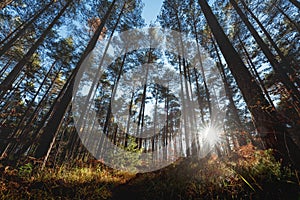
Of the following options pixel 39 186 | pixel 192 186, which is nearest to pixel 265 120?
pixel 192 186

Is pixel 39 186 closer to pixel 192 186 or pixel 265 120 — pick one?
pixel 192 186

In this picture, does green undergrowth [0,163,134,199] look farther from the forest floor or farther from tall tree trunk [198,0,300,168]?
tall tree trunk [198,0,300,168]

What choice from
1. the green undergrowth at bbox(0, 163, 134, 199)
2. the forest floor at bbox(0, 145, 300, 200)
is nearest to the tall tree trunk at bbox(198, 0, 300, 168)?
the forest floor at bbox(0, 145, 300, 200)

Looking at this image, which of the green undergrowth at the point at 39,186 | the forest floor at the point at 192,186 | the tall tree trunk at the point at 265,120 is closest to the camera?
the forest floor at the point at 192,186

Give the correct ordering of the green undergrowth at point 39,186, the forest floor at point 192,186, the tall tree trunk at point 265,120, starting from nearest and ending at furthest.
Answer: the forest floor at point 192,186 < the tall tree trunk at point 265,120 < the green undergrowth at point 39,186

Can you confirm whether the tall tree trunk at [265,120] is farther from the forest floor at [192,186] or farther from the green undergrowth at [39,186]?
the green undergrowth at [39,186]

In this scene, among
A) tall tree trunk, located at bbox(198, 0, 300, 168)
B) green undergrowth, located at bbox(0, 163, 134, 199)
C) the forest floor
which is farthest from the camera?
green undergrowth, located at bbox(0, 163, 134, 199)

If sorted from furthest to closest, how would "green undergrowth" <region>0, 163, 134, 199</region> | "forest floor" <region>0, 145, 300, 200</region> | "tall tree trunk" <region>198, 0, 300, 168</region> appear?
1. "green undergrowth" <region>0, 163, 134, 199</region>
2. "tall tree trunk" <region>198, 0, 300, 168</region>
3. "forest floor" <region>0, 145, 300, 200</region>

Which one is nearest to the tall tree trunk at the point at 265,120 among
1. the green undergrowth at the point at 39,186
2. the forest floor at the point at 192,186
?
the forest floor at the point at 192,186

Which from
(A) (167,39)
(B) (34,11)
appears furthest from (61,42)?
(A) (167,39)

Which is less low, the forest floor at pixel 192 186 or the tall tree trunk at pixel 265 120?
the tall tree trunk at pixel 265 120

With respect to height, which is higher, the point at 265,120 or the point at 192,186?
the point at 265,120

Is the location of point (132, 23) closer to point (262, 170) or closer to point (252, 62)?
point (252, 62)

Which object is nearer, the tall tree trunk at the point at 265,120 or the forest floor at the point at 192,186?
Result: the forest floor at the point at 192,186
